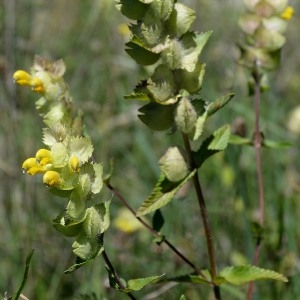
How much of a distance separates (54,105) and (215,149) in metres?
0.31

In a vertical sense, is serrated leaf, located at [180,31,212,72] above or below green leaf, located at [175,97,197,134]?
above

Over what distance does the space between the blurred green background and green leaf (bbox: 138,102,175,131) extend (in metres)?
0.50

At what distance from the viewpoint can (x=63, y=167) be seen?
90cm

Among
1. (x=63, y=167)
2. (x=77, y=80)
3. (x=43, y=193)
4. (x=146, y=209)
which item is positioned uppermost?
(x=63, y=167)

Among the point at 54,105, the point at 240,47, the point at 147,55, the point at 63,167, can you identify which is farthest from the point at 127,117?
the point at 63,167

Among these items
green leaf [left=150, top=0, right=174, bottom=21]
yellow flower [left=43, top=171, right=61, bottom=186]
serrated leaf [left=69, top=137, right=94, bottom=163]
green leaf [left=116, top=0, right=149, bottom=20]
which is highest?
green leaf [left=150, top=0, right=174, bottom=21]

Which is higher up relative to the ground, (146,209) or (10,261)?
(146,209)

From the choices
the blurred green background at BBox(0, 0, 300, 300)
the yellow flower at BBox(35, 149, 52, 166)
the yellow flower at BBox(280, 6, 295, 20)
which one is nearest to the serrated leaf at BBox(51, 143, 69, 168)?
the yellow flower at BBox(35, 149, 52, 166)

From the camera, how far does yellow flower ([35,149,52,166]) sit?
2.89 ft

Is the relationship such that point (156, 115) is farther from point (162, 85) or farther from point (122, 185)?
point (122, 185)

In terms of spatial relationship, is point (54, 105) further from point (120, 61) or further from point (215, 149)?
point (120, 61)

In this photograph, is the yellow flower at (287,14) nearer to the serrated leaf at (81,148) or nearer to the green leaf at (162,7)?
the green leaf at (162,7)

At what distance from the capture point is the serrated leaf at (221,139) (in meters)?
1.13

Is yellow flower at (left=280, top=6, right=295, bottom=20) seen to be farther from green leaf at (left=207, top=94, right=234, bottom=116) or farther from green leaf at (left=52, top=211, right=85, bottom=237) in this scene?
green leaf at (left=52, top=211, right=85, bottom=237)
